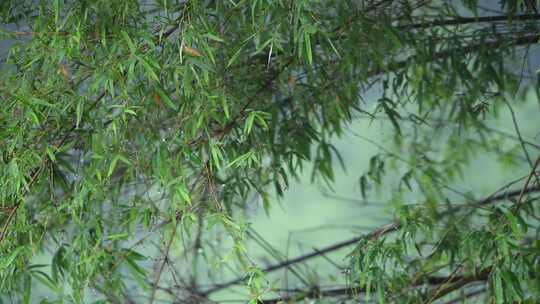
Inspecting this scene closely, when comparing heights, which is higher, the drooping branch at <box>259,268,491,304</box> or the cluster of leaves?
the cluster of leaves

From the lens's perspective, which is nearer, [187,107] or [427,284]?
[187,107]

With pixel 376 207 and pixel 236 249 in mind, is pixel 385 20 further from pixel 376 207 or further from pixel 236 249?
pixel 376 207

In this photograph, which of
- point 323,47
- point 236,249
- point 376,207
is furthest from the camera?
point 376,207

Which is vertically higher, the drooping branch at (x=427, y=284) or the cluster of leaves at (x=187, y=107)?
the cluster of leaves at (x=187, y=107)

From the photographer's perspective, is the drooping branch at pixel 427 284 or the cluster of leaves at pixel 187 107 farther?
the drooping branch at pixel 427 284

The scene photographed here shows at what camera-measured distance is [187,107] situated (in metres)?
3.16

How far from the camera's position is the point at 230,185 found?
3840 millimetres

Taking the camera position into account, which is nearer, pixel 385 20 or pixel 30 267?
pixel 30 267

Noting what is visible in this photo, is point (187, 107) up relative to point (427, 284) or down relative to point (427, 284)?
up

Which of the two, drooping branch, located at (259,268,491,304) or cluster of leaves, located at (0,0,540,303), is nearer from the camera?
cluster of leaves, located at (0,0,540,303)

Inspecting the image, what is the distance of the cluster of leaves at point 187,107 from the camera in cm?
303

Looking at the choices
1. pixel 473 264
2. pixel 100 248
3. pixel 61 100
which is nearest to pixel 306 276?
pixel 473 264

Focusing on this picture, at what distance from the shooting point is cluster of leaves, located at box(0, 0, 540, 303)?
9.93 feet

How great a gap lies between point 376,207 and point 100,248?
203cm
